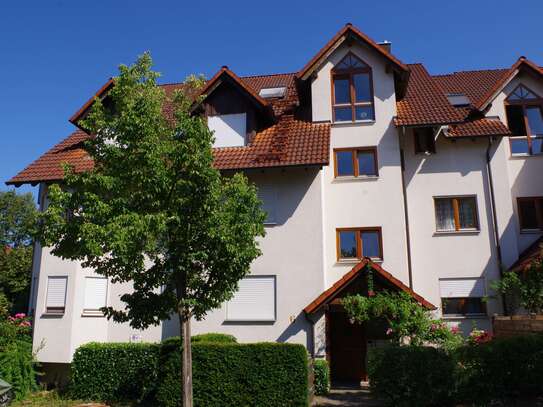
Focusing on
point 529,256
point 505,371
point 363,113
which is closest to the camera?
point 505,371

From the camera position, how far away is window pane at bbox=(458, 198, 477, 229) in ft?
57.3

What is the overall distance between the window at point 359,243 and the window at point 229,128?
514 centimetres

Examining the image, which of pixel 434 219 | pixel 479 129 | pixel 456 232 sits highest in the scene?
pixel 479 129

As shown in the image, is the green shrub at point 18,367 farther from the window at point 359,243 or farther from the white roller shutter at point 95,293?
the window at point 359,243

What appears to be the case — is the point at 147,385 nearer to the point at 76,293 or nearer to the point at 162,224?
the point at 76,293

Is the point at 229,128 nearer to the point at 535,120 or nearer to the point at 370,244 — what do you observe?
the point at 370,244

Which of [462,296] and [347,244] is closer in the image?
[462,296]

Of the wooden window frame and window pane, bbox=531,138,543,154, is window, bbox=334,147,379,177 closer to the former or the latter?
the wooden window frame

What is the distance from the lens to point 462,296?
55.1 feet

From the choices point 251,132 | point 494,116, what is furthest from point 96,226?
point 494,116

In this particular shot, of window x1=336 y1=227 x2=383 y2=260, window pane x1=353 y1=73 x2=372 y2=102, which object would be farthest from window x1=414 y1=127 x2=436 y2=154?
window x1=336 y1=227 x2=383 y2=260

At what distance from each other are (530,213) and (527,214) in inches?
4.3

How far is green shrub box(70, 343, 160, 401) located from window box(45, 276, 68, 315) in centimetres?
251

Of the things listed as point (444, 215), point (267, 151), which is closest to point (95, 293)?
point (267, 151)
